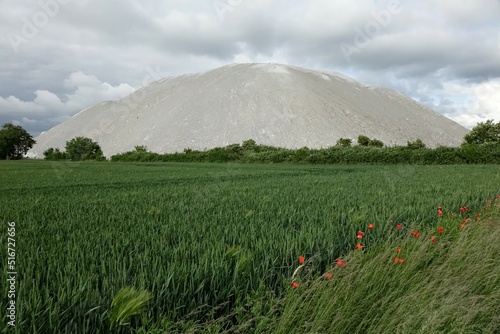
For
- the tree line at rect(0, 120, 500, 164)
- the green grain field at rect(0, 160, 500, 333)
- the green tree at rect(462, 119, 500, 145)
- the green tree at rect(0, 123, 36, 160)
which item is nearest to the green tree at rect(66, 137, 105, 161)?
the green tree at rect(0, 123, 36, 160)

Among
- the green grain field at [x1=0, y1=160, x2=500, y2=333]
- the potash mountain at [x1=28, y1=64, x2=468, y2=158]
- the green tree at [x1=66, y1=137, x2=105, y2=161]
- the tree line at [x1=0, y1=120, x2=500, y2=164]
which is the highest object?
the potash mountain at [x1=28, y1=64, x2=468, y2=158]

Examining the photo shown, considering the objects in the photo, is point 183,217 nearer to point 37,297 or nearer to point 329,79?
point 37,297

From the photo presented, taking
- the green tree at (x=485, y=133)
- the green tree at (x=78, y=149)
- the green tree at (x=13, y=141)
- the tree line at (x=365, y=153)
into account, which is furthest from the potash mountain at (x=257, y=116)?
the green tree at (x=485, y=133)

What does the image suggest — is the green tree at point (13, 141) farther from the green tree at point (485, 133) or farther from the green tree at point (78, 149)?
the green tree at point (485, 133)

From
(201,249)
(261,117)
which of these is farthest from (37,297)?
(261,117)

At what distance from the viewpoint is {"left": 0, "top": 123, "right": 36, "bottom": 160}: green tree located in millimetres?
90562

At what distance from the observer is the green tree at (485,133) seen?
5612 centimetres

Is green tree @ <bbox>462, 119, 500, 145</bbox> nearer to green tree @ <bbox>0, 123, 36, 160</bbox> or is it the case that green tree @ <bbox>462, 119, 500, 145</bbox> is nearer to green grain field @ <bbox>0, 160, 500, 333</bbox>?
green grain field @ <bbox>0, 160, 500, 333</bbox>

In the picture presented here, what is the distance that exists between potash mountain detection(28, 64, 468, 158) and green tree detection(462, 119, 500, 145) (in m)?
45.1

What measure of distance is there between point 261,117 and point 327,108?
841 inches

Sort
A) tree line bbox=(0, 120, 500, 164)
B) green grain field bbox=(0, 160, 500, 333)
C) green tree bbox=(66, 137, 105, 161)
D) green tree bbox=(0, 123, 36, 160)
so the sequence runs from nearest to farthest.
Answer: green grain field bbox=(0, 160, 500, 333)
tree line bbox=(0, 120, 500, 164)
green tree bbox=(0, 123, 36, 160)
green tree bbox=(66, 137, 105, 161)

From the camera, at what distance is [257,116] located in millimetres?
118625

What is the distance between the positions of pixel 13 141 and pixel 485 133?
329 feet

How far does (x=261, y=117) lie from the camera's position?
118 m
